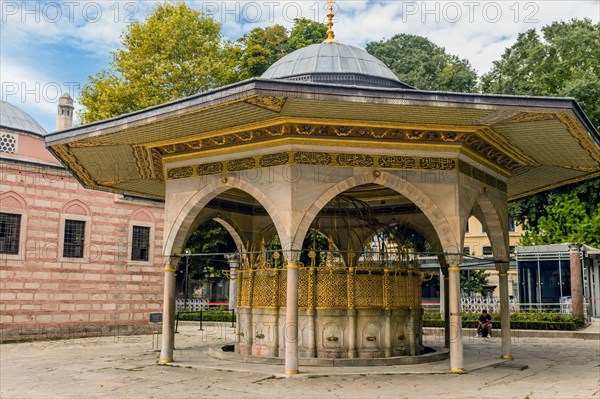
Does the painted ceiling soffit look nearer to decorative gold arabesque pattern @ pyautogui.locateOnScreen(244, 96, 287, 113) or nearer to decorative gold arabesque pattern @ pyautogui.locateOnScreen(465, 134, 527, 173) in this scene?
decorative gold arabesque pattern @ pyautogui.locateOnScreen(465, 134, 527, 173)

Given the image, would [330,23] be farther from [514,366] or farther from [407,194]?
[514,366]

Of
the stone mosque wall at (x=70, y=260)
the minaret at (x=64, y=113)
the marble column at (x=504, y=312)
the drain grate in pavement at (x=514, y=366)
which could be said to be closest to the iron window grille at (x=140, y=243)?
the stone mosque wall at (x=70, y=260)

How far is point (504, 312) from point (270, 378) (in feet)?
20.8

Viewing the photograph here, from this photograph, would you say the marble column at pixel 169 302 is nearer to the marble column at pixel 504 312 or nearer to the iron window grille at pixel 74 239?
the marble column at pixel 504 312

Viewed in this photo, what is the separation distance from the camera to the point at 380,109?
9828 mm

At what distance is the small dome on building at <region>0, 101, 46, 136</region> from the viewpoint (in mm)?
24844

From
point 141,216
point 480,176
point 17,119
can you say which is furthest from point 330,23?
point 17,119

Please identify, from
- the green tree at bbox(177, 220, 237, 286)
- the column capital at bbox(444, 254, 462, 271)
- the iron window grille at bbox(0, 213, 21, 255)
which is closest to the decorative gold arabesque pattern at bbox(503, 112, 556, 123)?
the column capital at bbox(444, 254, 462, 271)

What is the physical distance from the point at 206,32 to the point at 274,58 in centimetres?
501

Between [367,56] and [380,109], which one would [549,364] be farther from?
[367,56]

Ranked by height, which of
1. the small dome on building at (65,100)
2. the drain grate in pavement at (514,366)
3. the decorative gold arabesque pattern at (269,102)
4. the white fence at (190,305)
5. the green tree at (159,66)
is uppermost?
the green tree at (159,66)

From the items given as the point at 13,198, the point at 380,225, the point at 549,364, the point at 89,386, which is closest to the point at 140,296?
the point at 13,198

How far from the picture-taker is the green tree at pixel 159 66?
2872 centimetres

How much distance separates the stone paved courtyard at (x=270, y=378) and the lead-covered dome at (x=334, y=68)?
6.56 metres
